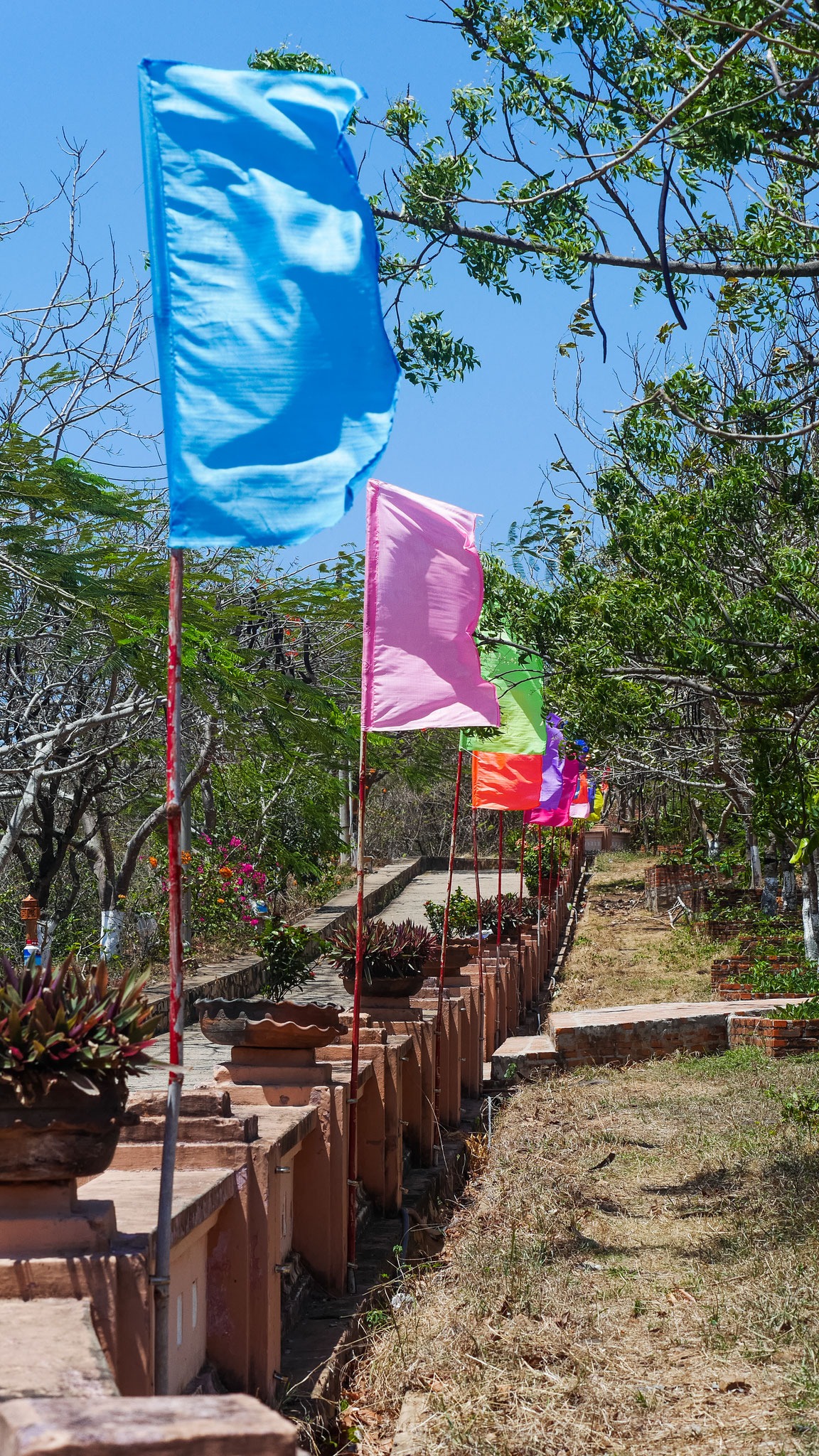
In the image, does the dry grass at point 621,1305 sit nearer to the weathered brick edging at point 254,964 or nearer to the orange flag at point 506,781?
the weathered brick edging at point 254,964

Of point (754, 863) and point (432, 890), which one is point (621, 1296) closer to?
point (754, 863)

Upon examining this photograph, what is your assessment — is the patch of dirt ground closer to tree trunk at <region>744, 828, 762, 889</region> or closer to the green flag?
the green flag

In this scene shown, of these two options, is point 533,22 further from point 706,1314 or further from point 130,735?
point 130,735

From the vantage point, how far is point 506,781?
50.6ft

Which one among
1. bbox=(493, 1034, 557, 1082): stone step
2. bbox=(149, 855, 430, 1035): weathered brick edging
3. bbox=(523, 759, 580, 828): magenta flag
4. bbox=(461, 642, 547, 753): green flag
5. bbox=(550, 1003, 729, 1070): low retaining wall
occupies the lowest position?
bbox=(493, 1034, 557, 1082): stone step

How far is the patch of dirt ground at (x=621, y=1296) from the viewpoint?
15.1ft

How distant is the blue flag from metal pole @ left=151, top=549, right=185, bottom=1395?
36 centimetres

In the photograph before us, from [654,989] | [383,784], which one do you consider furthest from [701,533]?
[383,784]

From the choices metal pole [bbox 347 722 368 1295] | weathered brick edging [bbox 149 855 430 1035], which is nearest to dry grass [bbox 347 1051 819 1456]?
metal pole [bbox 347 722 368 1295]

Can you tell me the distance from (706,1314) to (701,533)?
Result: 5.02m

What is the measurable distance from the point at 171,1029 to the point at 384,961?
17.5ft

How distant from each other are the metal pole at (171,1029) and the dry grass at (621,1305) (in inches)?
58.3

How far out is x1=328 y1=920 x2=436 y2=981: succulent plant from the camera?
30.4 feet

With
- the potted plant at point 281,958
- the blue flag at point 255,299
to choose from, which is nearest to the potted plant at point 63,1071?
the blue flag at point 255,299
